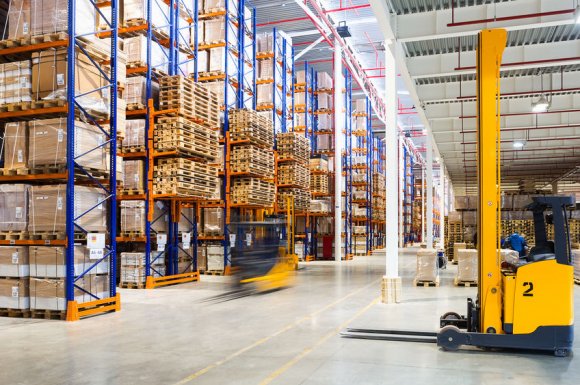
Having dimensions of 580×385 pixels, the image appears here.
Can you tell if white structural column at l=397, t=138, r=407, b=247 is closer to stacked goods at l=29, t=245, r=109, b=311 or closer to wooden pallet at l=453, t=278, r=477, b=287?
wooden pallet at l=453, t=278, r=477, b=287

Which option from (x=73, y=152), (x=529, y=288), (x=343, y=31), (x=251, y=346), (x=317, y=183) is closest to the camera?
(x=529, y=288)

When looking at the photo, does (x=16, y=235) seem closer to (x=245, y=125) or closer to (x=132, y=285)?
(x=132, y=285)

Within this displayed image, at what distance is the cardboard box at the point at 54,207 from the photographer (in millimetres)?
8141

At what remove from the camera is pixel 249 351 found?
598cm

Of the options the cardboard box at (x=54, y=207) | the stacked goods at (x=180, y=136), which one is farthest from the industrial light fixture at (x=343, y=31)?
the cardboard box at (x=54, y=207)

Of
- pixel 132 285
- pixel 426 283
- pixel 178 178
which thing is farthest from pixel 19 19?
pixel 426 283

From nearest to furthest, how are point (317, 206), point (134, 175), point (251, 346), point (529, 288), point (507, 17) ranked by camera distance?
1. point (529, 288)
2. point (251, 346)
3. point (507, 17)
4. point (134, 175)
5. point (317, 206)

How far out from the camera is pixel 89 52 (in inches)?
351

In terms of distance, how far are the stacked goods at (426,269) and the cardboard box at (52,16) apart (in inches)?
342

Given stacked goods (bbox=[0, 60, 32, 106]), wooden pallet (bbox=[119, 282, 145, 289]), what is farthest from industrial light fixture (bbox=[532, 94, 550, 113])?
stacked goods (bbox=[0, 60, 32, 106])

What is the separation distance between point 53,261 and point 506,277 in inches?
253

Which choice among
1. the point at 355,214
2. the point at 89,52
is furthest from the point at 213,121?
the point at 355,214

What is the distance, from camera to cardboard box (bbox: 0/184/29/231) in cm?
835

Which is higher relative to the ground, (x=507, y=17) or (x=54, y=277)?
(x=507, y=17)
